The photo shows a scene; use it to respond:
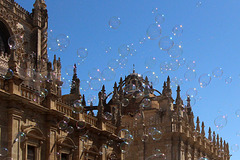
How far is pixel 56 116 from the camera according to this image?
2278 centimetres

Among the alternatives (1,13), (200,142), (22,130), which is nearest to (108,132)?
(22,130)

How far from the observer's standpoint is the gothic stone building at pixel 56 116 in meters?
19.7

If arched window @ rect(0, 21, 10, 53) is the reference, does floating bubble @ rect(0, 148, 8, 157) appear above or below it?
below

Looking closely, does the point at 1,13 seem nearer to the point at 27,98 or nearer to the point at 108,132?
the point at 108,132

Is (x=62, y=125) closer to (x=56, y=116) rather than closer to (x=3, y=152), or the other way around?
(x=56, y=116)

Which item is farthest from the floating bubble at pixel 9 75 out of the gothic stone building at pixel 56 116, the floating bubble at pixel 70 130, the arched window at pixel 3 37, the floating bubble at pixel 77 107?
the arched window at pixel 3 37

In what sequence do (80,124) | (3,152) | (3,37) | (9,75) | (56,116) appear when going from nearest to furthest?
1. (3,152)
2. (9,75)
3. (56,116)
4. (80,124)
5. (3,37)

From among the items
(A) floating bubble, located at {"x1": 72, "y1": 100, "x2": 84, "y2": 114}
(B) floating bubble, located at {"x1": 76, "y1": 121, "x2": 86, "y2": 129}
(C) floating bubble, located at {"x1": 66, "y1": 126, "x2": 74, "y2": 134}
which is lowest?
(C) floating bubble, located at {"x1": 66, "y1": 126, "x2": 74, "y2": 134}

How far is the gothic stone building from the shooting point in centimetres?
1972

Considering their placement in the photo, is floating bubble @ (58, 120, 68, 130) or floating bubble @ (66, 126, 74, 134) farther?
floating bubble @ (66, 126, 74, 134)

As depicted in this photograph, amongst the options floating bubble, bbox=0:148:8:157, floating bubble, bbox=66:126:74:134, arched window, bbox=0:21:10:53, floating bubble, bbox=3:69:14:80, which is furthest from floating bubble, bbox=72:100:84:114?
arched window, bbox=0:21:10:53

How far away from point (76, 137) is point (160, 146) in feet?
57.2

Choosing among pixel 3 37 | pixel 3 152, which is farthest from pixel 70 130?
pixel 3 37

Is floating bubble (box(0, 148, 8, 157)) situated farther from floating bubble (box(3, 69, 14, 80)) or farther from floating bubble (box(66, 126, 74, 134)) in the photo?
floating bubble (box(66, 126, 74, 134))
